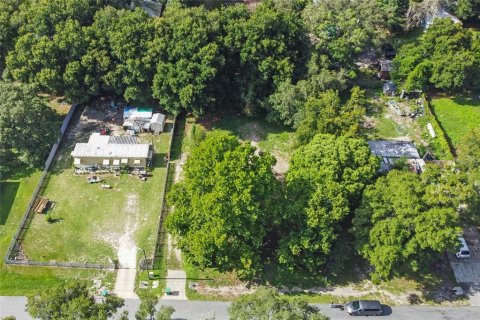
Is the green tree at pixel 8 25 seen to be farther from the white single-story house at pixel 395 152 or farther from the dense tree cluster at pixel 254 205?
the white single-story house at pixel 395 152

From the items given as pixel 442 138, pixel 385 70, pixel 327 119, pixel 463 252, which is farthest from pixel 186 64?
pixel 463 252

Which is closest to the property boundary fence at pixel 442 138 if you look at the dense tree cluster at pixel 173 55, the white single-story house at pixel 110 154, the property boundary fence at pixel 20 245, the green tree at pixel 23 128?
the dense tree cluster at pixel 173 55

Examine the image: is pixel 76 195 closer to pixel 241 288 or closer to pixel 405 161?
pixel 241 288

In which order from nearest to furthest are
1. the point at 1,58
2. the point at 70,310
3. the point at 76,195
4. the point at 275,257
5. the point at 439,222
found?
the point at 70,310
the point at 439,222
the point at 275,257
the point at 76,195
the point at 1,58

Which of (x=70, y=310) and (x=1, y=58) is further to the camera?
(x=1, y=58)

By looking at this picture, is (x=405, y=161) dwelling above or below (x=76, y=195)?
above

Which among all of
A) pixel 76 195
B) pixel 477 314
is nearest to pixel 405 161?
pixel 477 314

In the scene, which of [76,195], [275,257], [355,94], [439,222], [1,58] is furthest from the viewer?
[1,58]
